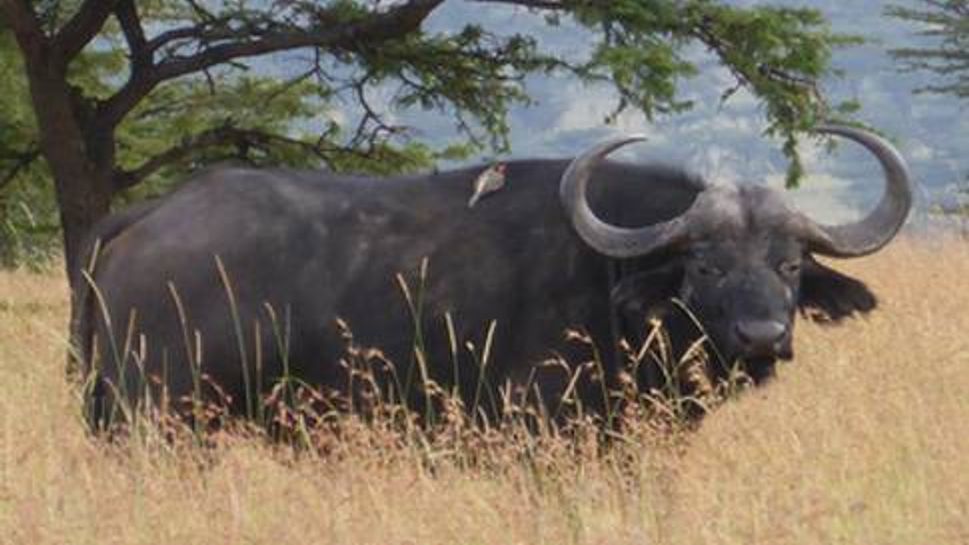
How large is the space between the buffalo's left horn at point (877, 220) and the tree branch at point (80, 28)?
34.9 ft

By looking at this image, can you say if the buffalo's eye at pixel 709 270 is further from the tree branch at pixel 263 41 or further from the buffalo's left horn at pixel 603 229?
the tree branch at pixel 263 41

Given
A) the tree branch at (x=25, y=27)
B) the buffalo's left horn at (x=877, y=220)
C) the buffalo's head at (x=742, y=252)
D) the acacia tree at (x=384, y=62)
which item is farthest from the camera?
the tree branch at (x=25, y=27)

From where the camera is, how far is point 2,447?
25.2 ft

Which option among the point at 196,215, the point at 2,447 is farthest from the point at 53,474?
the point at 196,215

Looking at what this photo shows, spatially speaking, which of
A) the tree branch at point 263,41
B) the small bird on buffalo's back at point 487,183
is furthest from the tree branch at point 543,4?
the small bird on buffalo's back at point 487,183

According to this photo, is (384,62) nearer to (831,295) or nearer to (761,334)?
(831,295)

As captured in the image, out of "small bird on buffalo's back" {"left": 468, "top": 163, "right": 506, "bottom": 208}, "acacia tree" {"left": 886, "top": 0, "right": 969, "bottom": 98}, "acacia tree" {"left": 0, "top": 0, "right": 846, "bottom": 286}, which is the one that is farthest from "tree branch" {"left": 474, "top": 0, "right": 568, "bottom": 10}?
"acacia tree" {"left": 886, "top": 0, "right": 969, "bottom": 98}

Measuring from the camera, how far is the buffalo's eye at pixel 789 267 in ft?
26.9

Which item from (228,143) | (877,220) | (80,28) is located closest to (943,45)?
(228,143)

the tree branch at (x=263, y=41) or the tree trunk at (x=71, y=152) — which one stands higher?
the tree branch at (x=263, y=41)

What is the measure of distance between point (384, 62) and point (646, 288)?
10049 mm

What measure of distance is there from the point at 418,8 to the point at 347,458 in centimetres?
1050

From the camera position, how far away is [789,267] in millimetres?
8203

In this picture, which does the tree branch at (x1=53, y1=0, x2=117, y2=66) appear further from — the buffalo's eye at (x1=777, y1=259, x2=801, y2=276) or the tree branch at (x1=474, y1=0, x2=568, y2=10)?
the buffalo's eye at (x1=777, y1=259, x2=801, y2=276)
